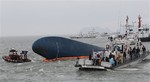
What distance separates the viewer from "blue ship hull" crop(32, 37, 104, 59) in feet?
147

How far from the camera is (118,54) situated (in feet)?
114

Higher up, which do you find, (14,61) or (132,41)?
(132,41)

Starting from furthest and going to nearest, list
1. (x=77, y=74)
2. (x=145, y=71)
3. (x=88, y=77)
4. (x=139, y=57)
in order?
(x=139, y=57) < (x=145, y=71) < (x=77, y=74) < (x=88, y=77)

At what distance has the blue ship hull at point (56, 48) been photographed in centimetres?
4481

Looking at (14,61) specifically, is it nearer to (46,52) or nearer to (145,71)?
(46,52)

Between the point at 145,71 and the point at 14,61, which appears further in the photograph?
the point at 14,61

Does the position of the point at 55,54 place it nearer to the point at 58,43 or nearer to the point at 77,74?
the point at 58,43

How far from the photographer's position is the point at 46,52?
1766 inches

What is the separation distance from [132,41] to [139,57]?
103 inches

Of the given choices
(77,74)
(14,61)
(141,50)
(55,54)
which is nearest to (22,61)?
(14,61)

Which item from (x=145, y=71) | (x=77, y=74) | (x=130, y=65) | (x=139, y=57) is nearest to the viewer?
(x=77, y=74)

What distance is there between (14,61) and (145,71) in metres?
18.3

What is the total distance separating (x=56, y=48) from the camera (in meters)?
45.2

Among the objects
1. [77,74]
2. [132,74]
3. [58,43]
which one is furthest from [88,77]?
[58,43]
